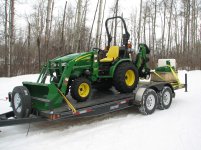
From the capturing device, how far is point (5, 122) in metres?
4.51

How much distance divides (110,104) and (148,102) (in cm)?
125

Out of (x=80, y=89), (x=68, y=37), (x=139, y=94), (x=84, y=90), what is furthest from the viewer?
(x=68, y=37)

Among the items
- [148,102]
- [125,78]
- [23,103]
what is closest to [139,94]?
[148,102]

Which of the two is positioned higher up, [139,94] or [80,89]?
[80,89]

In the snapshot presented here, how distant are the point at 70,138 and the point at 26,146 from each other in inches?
32.2

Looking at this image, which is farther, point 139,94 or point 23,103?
point 139,94

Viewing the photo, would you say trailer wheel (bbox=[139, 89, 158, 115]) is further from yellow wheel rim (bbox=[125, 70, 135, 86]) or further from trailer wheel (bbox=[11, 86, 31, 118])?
trailer wheel (bbox=[11, 86, 31, 118])

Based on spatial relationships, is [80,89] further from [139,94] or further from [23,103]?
[139,94]

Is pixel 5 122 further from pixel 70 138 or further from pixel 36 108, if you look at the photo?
pixel 70 138

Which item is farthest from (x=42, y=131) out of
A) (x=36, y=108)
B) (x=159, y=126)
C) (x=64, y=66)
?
(x=159, y=126)

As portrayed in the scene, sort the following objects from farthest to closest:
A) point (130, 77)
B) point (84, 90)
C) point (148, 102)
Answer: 1. point (130, 77)
2. point (148, 102)
3. point (84, 90)

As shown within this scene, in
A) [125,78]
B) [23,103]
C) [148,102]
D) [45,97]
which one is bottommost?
[148,102]

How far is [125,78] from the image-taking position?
6375 millimetres

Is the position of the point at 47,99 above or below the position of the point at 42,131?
above
